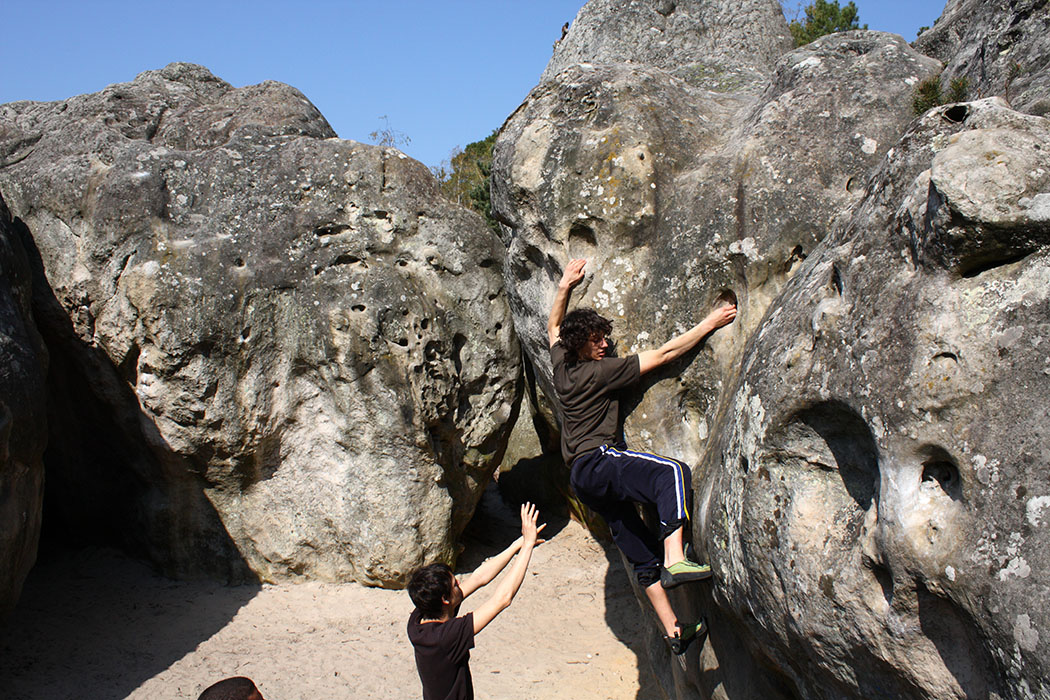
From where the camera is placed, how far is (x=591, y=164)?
457 centimetres

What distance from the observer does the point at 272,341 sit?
5.70 m

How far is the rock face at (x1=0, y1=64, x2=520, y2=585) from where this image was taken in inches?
221

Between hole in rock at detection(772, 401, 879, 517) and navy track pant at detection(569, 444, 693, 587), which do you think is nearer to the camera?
hole in rock at detection(772, 401, 879, 517)

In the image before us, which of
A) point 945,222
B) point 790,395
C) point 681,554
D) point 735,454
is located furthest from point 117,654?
point 945,222

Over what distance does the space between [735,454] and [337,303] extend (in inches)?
130

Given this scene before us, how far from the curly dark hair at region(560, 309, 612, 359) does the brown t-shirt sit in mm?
96

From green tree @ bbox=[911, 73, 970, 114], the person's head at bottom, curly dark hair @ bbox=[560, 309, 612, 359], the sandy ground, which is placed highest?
green tree @ bbox=[911, 73, 970, 114]

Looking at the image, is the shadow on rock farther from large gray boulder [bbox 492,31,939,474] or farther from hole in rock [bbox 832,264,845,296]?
hole in rock [bbox 832,264,845,296]

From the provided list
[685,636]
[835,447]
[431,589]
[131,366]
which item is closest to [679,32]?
[131,366]

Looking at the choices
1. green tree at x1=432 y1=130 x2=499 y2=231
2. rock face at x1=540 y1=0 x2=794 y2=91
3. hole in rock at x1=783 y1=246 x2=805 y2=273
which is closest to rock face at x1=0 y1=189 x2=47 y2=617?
hole in rock at x1=783 y1=246 x2=805 y2=273

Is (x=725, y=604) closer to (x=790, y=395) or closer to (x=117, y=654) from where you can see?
(x=790, y=395)

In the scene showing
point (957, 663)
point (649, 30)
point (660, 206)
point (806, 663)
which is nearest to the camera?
point (957, 663)

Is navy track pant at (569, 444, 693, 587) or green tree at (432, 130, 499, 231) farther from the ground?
green tree at (432, 130, 499, 231)

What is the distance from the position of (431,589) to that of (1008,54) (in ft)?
10.8
